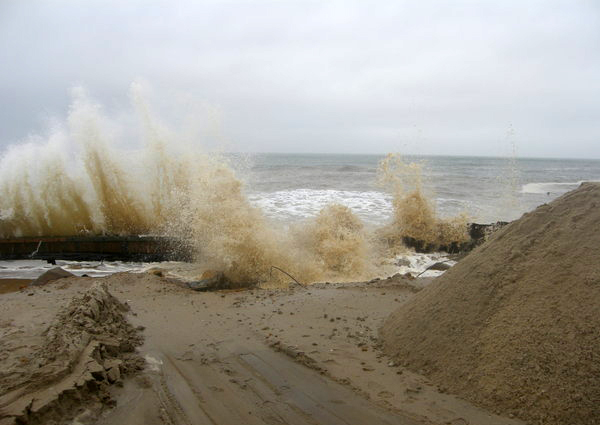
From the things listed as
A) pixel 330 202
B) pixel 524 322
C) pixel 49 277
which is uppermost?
pixel 524 322

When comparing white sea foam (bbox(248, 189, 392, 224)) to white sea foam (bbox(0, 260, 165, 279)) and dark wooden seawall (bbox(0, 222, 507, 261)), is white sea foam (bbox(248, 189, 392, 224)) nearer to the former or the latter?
dark wooden seawall (bbox(0, 222, 507, 261))

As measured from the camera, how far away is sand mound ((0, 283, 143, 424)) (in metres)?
2.29

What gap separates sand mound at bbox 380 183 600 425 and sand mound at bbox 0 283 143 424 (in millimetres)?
2221

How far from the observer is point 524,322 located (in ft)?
9.38

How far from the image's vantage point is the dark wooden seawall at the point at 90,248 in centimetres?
948

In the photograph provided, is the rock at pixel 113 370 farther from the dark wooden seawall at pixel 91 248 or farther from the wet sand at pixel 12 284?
the dark wooden seawall at pixel 91 248

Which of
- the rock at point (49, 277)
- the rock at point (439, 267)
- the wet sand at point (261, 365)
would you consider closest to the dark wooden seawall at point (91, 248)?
the rock at point (49, 277)

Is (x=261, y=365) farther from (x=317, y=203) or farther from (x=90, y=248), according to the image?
(x=317, y=203)

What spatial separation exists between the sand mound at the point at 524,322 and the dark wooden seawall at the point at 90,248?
695 cm

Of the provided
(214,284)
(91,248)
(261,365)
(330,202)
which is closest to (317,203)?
(330,202)

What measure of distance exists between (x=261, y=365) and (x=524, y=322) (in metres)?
1.99

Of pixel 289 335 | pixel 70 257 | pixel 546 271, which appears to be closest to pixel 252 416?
pixel 289 335

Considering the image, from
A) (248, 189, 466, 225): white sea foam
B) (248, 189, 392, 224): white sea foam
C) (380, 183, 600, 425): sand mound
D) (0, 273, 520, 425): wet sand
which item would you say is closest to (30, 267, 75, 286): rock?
(0, 273, 520, 425): wet sand

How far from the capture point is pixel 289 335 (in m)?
3.96
